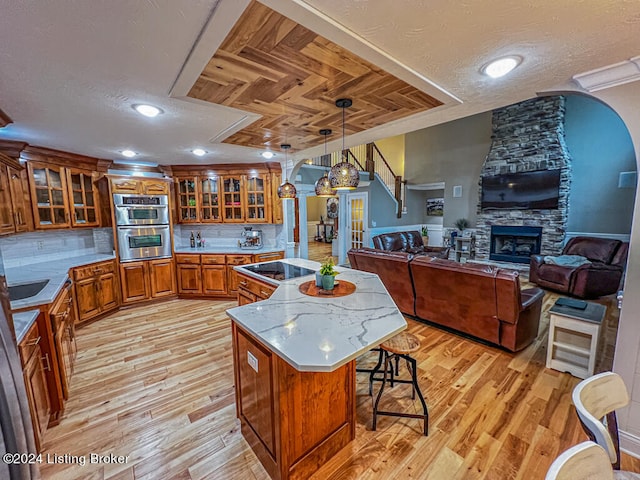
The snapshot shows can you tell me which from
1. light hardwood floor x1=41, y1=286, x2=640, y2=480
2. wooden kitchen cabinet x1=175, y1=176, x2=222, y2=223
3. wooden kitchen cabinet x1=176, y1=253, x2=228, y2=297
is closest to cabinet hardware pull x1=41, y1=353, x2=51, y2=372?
light hardwood floor x1=41, y1=286, x2=640, y2=480

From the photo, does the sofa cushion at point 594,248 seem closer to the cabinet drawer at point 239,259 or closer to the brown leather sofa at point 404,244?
the brown leather sofa at point 404,244

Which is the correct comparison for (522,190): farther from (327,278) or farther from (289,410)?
(289,410)

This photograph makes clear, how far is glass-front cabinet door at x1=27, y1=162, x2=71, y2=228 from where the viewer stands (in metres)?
3.28

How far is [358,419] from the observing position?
2.04 m

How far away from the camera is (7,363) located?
0.75 m

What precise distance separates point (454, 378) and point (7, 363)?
2960 millimetres

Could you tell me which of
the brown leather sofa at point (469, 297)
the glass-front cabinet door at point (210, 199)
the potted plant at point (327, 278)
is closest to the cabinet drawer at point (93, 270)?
Answer: the glass-front cabinet door at point (210, 199)

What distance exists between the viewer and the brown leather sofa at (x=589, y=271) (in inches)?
177

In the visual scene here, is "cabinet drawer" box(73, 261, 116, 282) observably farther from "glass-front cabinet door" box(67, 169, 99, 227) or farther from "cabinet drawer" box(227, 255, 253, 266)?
"cabinet drawer" box(227, 255, 253, 266)

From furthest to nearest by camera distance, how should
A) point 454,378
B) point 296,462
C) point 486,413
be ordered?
point 454,378, point 486,413, point 296,462

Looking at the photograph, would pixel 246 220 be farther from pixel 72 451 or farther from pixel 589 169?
pixel 589 169

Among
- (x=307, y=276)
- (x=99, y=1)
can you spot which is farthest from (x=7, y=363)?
(x=307, y=276)

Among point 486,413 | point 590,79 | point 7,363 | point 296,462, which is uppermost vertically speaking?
point 590,79

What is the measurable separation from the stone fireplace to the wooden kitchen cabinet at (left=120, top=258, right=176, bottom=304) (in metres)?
7.46
